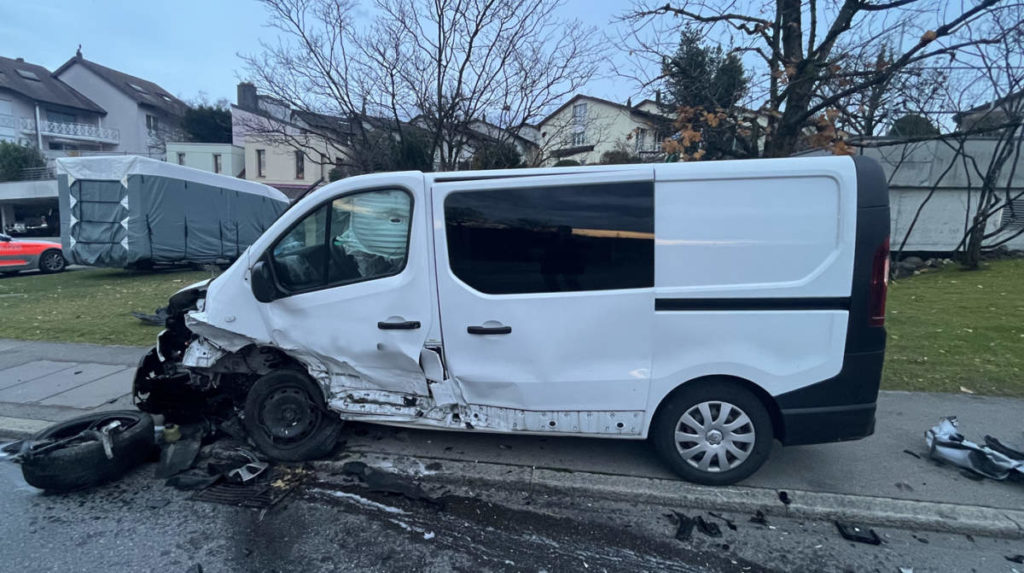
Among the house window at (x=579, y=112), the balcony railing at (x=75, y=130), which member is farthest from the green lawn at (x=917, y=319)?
the balcony railing at (x=75, y=130)

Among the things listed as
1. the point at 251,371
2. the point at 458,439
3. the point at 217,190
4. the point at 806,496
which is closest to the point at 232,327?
the point at 251,371

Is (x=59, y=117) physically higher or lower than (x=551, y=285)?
higher

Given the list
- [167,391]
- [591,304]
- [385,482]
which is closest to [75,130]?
[167,391]

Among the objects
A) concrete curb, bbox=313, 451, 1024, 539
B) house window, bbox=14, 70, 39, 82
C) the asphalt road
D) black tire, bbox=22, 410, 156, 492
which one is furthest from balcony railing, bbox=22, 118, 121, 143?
concrete curb, bbox=313, 451, 1024, 539

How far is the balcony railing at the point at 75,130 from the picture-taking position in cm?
3834

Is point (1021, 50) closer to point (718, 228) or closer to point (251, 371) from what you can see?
point (718, 228)

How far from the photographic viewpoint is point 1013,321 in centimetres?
748

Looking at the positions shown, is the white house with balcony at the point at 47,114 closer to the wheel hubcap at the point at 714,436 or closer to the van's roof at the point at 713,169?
the van's roof at the point at 713,169

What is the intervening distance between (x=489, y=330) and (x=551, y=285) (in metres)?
0.52

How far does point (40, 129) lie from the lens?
38531mm

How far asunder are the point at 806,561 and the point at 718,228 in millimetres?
1956

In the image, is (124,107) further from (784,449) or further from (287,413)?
(784,449)

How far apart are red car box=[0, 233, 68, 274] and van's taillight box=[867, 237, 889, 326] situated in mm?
20530

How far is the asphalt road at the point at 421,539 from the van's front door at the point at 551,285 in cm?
75
